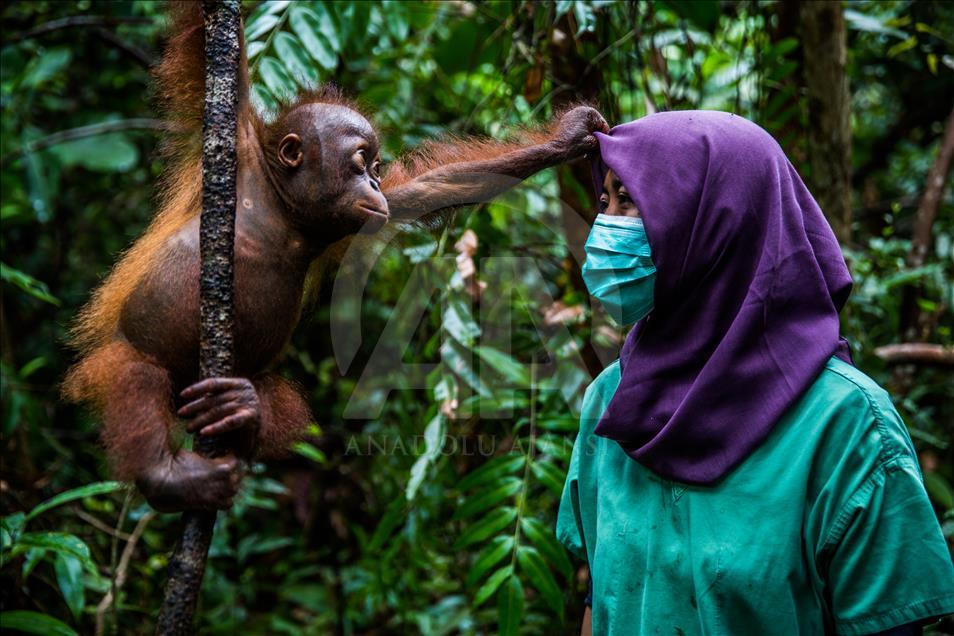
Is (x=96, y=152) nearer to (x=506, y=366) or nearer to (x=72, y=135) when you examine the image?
(x=72, y=135)

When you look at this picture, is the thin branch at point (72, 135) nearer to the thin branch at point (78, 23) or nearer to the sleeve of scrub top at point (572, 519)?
the thin branch at point (78, 23)

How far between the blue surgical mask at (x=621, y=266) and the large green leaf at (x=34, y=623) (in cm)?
175

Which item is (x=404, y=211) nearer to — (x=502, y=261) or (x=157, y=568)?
(x=502, y=261)

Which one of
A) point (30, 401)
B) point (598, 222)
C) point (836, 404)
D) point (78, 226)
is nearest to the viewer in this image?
point (836, 404)

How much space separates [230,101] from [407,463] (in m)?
2.17

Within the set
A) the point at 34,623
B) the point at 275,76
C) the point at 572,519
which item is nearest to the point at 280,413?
the point at 572,519

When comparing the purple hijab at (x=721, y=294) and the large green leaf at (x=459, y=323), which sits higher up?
the purple hijab at (x=721, y=294)

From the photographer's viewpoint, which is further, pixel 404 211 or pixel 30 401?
pixel 30 401

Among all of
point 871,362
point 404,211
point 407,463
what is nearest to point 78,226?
point 407,463

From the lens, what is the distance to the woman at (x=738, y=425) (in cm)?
→ 125

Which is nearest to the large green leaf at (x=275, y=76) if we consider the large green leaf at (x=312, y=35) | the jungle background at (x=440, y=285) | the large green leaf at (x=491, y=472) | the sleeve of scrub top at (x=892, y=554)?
the jungle background at (x=440, y=285)

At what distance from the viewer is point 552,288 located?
12.8ft

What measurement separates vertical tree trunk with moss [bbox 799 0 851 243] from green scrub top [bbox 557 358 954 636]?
2.15 m

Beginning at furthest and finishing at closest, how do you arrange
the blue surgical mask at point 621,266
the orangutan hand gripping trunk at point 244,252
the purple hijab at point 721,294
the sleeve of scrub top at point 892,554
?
the orangutan hand gripping trunk at point 244,252 < the blue surgical mask at point 621,266 < the purple hijab at point 721,294 < the sleeve of scrub top at point 892,554
